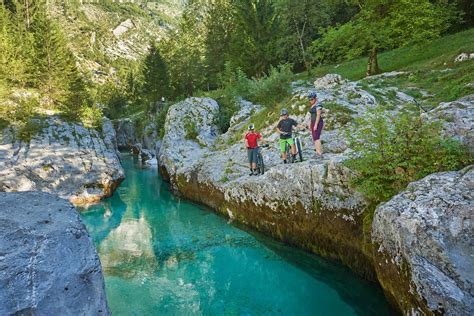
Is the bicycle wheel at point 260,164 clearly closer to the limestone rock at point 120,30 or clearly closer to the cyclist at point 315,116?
the cyclist at point 315,116

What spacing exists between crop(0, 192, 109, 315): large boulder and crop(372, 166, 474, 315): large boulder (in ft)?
18.1

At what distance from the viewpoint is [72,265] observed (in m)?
4.72

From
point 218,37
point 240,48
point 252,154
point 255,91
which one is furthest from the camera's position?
point 218,37

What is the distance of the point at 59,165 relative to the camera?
65.7 ft

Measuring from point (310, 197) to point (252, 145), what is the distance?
403cm

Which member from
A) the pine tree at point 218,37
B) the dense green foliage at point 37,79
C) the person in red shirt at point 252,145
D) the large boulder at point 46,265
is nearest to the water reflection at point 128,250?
the large boulder at point 46,265

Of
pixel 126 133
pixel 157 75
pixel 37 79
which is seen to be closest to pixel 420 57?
pixel 37 79

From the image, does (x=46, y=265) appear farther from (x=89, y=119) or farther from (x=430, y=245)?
(x=89, y=119)

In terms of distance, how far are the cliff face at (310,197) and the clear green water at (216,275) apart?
2.10ft

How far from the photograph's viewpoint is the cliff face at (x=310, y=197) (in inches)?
276

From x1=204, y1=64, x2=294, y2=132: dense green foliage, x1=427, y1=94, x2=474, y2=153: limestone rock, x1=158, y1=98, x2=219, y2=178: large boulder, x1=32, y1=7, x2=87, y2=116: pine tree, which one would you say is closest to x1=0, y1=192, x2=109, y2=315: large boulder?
x1=427, y1=94, x2=474, y2=153: limestone rock

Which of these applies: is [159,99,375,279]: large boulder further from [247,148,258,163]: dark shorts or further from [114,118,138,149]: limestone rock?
[114,118,138,149]: limestone rock

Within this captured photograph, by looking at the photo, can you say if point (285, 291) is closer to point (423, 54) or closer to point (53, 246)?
point (53, 246)

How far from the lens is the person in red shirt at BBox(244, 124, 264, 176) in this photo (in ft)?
42.5
